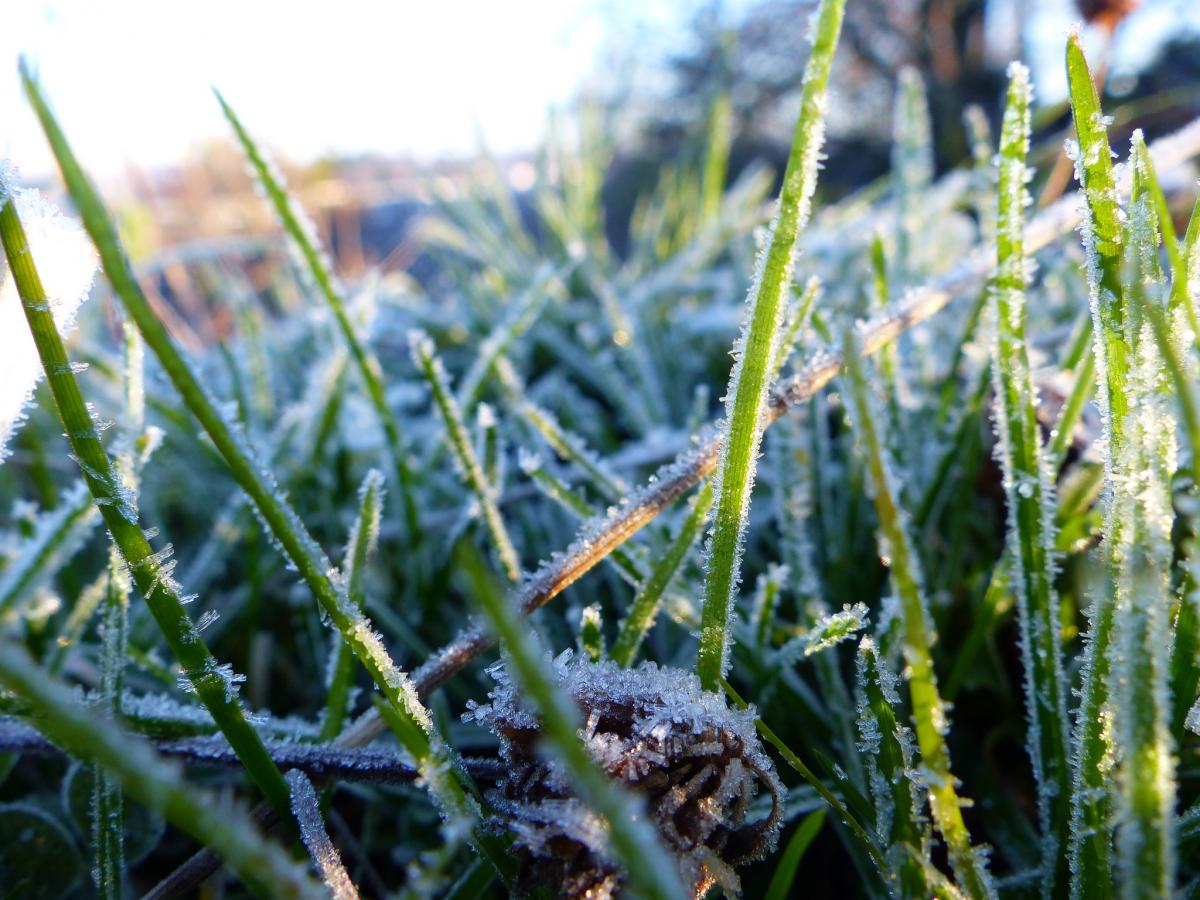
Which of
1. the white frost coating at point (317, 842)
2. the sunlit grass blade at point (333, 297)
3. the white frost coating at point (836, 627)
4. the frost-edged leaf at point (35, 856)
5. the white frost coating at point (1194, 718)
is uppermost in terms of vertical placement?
the sunlit grass blade at point (333, 297)

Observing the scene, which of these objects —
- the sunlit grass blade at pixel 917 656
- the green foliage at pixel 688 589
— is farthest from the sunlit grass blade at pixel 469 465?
the sunlit grass blade at pixel 917 656

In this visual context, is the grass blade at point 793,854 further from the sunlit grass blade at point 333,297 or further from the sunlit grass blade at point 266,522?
the sunlit grass blade at point 333,297

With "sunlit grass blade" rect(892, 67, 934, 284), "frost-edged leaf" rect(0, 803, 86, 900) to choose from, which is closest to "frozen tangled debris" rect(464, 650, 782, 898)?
"frost-edged leaf" rect(0, 803, 86, 900)

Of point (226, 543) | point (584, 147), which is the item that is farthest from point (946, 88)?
point (226, 543)

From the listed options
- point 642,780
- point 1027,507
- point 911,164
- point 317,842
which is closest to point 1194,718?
point 1027,507

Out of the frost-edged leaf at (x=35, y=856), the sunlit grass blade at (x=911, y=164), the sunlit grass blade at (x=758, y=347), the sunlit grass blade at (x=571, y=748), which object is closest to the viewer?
the sunlit grass blade at (x=571, y=748)

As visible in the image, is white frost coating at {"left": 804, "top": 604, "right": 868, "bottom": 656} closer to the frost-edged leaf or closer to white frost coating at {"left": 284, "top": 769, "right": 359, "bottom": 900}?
white frost coating at {"left": 284, "top": 769, "right": 359, "bottom": 900}
